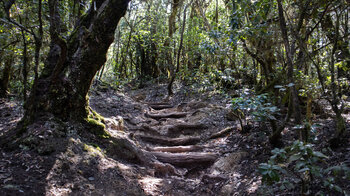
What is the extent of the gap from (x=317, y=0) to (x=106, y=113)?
6.27 metres

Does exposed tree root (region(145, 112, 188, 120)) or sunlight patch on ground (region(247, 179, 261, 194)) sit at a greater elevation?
exposed tree root (region(145, 112, 188, 120))

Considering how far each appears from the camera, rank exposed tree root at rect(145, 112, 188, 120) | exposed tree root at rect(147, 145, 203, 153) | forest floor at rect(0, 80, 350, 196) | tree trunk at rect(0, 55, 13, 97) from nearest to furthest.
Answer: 1. forest floor at rect(0, 80, 350, 196)
2. exposed tree root at rect(147, 145, 203, 153)
3. tree trunk at rect(0, 55, 13, 97)
4. exposed tree root at rect(145, 112, 188, 120)

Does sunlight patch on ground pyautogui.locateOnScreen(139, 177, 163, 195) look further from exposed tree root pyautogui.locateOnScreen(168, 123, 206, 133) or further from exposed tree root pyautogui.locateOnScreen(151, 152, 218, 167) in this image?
exposed tree root pyautogui.locateOnScreen(168, 123, 206, 133)

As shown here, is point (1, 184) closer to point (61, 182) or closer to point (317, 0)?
point (61, 182)

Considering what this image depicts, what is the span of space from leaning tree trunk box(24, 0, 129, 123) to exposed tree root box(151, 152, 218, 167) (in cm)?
205

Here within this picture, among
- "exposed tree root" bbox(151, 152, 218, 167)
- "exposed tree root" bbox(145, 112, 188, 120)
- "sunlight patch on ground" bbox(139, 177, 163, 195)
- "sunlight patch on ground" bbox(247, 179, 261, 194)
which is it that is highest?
"exposed tree root" bbox(145, 112, 188, 120)

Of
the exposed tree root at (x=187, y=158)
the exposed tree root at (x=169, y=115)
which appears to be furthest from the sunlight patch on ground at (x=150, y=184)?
the exposed tree root at (x=169, y=115)

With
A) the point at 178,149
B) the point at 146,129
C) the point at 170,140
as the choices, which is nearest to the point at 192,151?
the point at 178,149

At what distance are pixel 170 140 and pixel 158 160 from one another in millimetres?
1248

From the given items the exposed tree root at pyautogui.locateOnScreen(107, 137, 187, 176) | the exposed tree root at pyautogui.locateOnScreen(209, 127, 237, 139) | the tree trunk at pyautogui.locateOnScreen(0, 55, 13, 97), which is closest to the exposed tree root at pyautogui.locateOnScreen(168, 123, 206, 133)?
the exposed tree root at pyautogui.locateOnScreen(209, 127, 237, 139)

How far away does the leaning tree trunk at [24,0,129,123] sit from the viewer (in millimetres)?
4316

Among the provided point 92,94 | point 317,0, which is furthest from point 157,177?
point 92,94

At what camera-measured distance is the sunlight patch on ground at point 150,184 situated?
13.7ft

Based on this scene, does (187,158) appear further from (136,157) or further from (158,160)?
(136,157)
